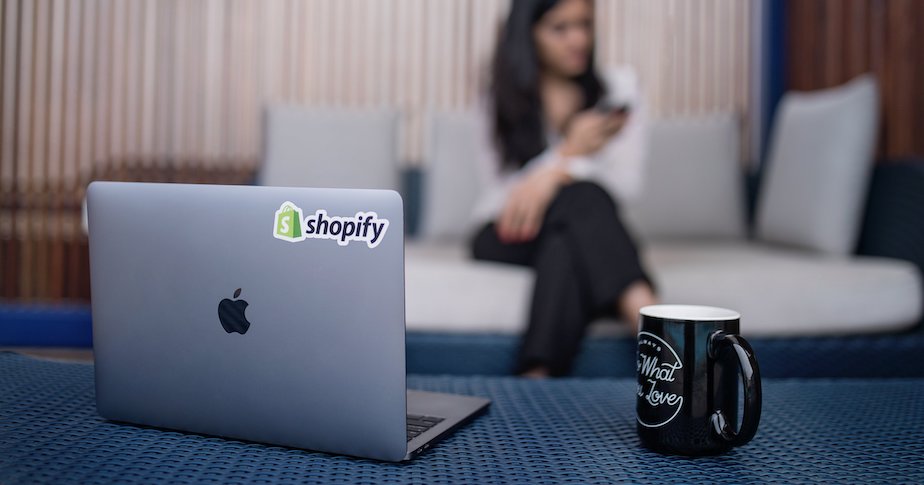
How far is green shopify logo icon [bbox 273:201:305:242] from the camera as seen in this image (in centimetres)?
56

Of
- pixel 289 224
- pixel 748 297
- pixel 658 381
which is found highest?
pixel 289 224

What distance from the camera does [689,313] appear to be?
2.14 feet

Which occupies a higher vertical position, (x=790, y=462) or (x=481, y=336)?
(x=790, y=462)

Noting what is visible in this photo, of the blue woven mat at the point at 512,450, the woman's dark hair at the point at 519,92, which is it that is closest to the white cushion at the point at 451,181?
the woman's dark hair at the point at 519,92

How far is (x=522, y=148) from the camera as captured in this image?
6.40 ft

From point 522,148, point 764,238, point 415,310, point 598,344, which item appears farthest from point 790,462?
point 764,238

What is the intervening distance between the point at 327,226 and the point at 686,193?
1934mm

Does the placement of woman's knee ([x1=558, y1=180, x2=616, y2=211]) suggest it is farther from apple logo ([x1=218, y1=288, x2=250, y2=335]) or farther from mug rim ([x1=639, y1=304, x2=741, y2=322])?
apple logo ([x1=218, y1=288, x2=250, y2=335])

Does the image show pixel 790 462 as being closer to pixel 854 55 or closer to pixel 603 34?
pixel 854 55

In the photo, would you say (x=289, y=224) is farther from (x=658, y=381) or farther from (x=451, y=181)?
(x=451, y=181)

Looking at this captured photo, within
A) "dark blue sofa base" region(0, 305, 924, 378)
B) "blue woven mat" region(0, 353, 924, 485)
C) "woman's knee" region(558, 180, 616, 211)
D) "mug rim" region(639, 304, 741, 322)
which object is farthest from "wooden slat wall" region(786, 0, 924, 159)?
"mug rim" region(639, 304, 741, 322)

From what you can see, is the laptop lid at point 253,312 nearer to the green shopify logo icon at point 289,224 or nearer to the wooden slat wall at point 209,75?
the green shopify logo icon at point 289,224

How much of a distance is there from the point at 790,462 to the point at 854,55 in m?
2.14

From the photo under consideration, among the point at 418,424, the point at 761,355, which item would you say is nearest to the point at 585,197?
the point at 761,355
